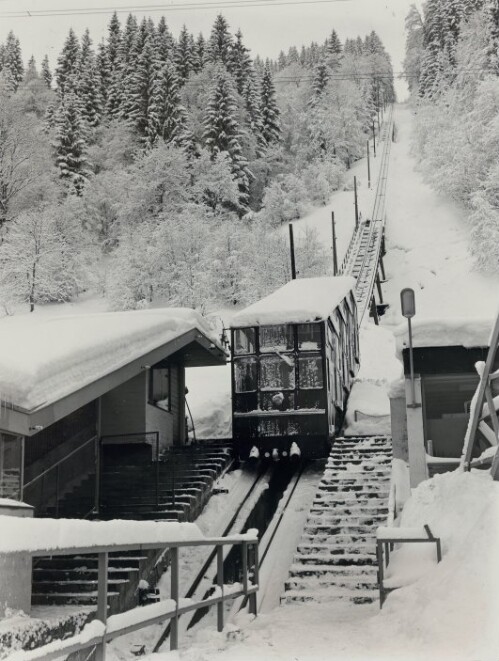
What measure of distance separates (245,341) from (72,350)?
723cm

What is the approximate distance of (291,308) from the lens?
1691 centimetres

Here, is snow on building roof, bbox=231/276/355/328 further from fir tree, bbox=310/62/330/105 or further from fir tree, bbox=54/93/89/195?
fir tree, bbox=310/62/330/105

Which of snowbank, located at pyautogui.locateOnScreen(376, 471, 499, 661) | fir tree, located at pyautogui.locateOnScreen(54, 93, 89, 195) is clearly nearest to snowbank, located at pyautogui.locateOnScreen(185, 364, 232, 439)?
snowbank, located at pyautogui.locateOnScreen(376, 471, 499, 661)

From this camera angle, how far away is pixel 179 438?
60.4 ft

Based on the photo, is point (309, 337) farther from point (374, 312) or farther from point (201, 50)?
point (201, 50)

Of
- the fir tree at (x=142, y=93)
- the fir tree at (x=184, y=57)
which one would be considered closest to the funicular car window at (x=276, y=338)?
the fir tree at (x=142, y=93)

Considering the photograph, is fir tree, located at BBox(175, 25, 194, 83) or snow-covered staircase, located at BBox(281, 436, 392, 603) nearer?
snow-covered staircase, located at BBox(281, 436, 392, 603)

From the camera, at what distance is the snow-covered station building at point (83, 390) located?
29.9ft

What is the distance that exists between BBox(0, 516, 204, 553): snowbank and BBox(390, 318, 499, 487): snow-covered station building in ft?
26.4

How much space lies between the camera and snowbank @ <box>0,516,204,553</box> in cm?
310

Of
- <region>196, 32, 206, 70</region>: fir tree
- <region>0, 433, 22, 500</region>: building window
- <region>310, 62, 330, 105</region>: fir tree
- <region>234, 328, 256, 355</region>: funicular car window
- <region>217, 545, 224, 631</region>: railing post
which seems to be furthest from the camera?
<region>310, 62, 330, 105</region>: fir tree

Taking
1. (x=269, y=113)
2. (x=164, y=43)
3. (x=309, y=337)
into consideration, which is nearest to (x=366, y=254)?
(x=309, y=337)

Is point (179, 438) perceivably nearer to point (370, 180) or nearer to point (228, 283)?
point (228, 283)

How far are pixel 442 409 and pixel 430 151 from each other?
5115 cm
